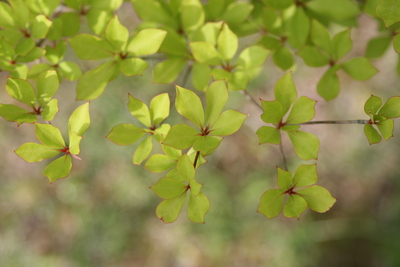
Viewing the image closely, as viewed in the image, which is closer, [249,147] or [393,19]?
[393,19]

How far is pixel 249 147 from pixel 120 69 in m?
1.98

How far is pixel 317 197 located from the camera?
71 cm

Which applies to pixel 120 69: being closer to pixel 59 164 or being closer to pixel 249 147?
pixel 59 164

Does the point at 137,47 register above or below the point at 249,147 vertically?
above

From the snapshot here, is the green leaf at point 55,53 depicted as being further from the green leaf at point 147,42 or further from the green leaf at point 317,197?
the green leaf at point 317,197

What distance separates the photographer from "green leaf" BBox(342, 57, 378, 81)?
2.93 ft

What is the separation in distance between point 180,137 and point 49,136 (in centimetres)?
30

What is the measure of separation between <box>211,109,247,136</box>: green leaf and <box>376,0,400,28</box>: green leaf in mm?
365

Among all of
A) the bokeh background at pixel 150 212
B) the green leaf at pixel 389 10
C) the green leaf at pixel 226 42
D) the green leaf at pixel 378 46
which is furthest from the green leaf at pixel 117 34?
the bokeh background at pixel 150 212

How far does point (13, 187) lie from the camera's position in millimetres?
2592

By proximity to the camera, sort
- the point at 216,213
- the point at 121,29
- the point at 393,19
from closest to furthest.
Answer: the point at 393,19
the point at 121,29
the point at 216,213

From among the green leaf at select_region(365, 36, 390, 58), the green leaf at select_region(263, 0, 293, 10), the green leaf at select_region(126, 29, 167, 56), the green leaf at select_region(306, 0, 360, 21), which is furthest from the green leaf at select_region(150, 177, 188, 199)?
the green leaf at select_region(365, 36, 390, 58)

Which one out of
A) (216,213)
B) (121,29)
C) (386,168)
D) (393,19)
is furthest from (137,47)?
(386,168)

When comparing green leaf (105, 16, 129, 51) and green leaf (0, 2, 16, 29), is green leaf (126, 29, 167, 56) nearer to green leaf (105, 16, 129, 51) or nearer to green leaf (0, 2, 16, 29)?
green leaf (105, 16, 129, 51)
